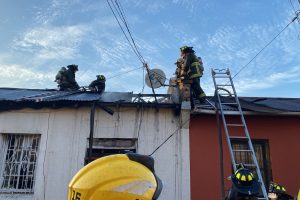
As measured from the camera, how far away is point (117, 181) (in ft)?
5.34

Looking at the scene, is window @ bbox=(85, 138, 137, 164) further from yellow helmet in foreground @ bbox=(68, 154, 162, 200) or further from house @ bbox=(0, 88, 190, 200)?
yellow helmet in foreground @ bbox=(68, 154, 162, 200)

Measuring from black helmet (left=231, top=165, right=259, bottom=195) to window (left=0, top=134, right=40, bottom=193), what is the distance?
→ 17.1ft

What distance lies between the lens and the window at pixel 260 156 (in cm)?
719

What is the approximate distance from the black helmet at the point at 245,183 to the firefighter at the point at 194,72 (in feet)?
13.4

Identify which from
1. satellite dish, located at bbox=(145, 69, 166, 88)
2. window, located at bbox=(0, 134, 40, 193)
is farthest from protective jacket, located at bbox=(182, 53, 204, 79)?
window, located at bbox=(0, 134, 40, 193)

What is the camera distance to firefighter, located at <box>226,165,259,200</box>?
3096mm

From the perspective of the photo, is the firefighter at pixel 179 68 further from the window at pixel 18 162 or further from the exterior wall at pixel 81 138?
the window at pixel 18 162

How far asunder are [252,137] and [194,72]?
207 centimetres

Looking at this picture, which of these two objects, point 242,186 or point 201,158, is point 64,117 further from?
point 242,186

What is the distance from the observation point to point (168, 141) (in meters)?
7.22

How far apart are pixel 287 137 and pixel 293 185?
1111mm

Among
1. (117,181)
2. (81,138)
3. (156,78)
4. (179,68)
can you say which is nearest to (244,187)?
(117,181)

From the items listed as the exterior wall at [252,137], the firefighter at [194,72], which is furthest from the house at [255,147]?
the firefighter at [194,72]

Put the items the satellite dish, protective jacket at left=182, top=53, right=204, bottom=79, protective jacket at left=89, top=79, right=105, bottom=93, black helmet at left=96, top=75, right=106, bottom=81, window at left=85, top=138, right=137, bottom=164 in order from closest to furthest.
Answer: window at left=85, top=138, right=137, bottom=164
protective jacket at left=182, top=53, right=204, bottom=79
the satellite dish
protective jacket at left=89, top=79, right=105, bottom=93
black helmet at left=96, top=75, right=106, bottom=81
